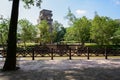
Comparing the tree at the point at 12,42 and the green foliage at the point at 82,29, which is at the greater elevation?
the green foliage at the point at 82,29

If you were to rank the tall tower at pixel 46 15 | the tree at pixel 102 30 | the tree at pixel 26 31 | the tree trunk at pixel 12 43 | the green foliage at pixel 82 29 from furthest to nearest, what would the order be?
the tall tower at pixel 46 15, the tree at pixel 26 31, the green foliage at pixel 82 29, the tree at pixel 102 30, the tree trunk at pixel 12 43

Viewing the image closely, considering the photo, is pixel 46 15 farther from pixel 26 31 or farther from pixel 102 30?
pixel 102 30

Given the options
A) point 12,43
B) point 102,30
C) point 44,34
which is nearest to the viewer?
point 12,43

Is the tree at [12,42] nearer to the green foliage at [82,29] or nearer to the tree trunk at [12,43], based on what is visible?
the tree trunk at [12,43]

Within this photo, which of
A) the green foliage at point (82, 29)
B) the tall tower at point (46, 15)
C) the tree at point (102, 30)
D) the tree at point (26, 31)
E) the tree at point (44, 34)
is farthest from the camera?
the tall tower at point (46, 15)

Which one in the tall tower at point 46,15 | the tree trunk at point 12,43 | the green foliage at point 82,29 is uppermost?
the tall tower at point 46,15

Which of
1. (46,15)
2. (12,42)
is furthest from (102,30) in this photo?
(46,15)

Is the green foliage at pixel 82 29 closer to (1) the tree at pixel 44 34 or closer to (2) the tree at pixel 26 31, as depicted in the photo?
(1) the tree at pixel 44 34

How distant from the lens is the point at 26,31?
45.1 meters

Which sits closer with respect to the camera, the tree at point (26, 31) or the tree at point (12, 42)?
the tree at point (12, 42)

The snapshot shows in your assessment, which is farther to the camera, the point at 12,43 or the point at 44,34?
the point at 44,34

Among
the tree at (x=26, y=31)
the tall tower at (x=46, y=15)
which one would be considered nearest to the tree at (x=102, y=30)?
the tree at (x=26, y=31)

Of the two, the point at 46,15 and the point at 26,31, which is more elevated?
the point at 46,15

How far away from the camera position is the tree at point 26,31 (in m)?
44.8
